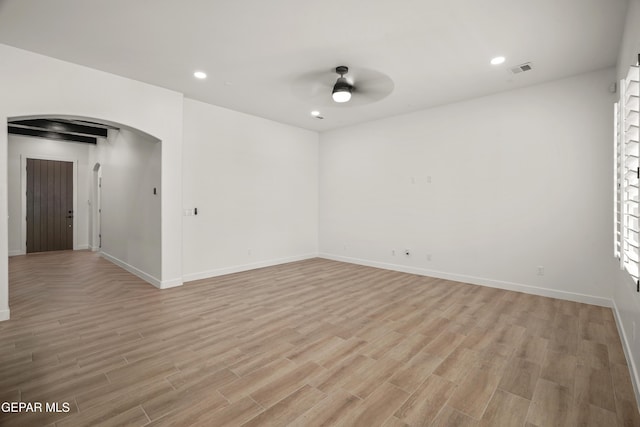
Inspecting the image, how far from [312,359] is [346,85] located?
3.01 metres

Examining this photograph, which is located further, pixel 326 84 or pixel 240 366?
pixel 326 84

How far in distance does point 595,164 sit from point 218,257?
5.92 meters

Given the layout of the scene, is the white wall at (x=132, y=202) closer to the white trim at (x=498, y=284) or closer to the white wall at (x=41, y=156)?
the white wall at (x=41, y=156)

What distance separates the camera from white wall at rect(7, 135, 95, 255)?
23.6ft

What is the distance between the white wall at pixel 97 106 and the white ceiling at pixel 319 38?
6.9 inches

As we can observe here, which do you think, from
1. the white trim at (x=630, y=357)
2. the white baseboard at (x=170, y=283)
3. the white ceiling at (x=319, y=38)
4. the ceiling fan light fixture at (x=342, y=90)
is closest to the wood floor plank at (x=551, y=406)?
the white trim at (x=630, y=357)

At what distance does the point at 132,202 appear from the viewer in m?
5.58

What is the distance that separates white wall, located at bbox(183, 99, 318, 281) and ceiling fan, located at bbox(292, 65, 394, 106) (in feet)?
5.82

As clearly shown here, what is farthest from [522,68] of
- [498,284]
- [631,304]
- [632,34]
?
[498,284]

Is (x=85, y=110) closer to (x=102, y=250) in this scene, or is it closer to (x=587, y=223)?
(x=102, y=250)

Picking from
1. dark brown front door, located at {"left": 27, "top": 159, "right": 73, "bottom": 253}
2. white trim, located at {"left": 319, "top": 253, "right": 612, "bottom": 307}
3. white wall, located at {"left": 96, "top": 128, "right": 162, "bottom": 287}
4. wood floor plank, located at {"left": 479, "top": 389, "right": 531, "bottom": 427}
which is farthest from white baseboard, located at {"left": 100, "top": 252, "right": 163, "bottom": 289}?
wood floor plank, located at {"left": 479, "top": 389, "right": 531, "bottom": 427}

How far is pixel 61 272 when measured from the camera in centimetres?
560

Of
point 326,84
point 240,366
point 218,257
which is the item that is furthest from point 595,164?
point 218,257

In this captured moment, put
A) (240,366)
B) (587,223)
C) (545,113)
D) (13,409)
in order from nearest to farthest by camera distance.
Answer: (13,409)
(240,366)
(587,223)
(545,113)
